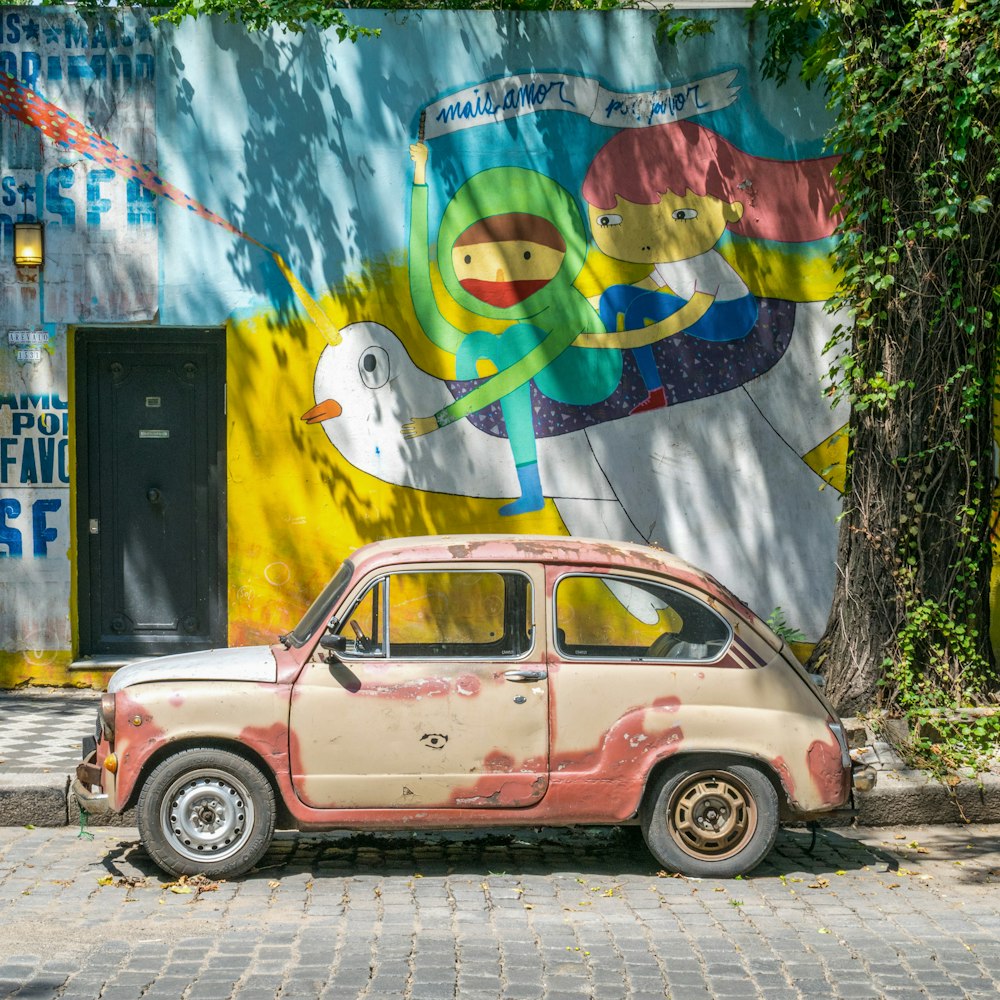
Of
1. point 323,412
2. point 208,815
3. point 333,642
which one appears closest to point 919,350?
point 333,642

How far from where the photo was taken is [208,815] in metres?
6.63

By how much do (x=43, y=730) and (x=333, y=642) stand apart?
3.96m

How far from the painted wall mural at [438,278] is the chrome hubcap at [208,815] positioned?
15.3ft

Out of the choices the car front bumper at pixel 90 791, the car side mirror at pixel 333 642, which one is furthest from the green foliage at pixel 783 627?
the car front bumper at pixel 90 791

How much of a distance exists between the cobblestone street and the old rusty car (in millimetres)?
324

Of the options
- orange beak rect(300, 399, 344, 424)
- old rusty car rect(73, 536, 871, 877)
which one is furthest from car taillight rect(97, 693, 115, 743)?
orange beak rect(300, 399, 344, 424)

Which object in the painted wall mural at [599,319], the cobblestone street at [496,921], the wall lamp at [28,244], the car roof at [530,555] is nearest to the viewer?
the cobblestone street at [496,921]

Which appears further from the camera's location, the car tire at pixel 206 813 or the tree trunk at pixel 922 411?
the tree trunk at pixel 922 411

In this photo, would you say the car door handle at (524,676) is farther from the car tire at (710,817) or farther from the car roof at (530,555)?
the car tire at (710,817)

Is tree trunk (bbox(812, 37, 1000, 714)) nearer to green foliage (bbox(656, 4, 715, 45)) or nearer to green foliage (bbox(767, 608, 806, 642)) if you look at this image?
green foliage (bbox(767, 608, 806, 642))

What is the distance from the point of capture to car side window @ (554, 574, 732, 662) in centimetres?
685

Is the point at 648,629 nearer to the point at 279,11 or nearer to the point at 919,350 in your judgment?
the point at 919,350

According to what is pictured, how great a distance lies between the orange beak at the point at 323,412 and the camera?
11.2 m

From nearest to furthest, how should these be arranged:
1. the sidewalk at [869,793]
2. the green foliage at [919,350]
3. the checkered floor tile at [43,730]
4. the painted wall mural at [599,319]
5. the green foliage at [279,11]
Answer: the sidewalk at [869,793]
the checkered floor tile at [43,730]
the green foliage at [919,350]
the green foliage at [279,11]
the painted wall mural at [599,319]
